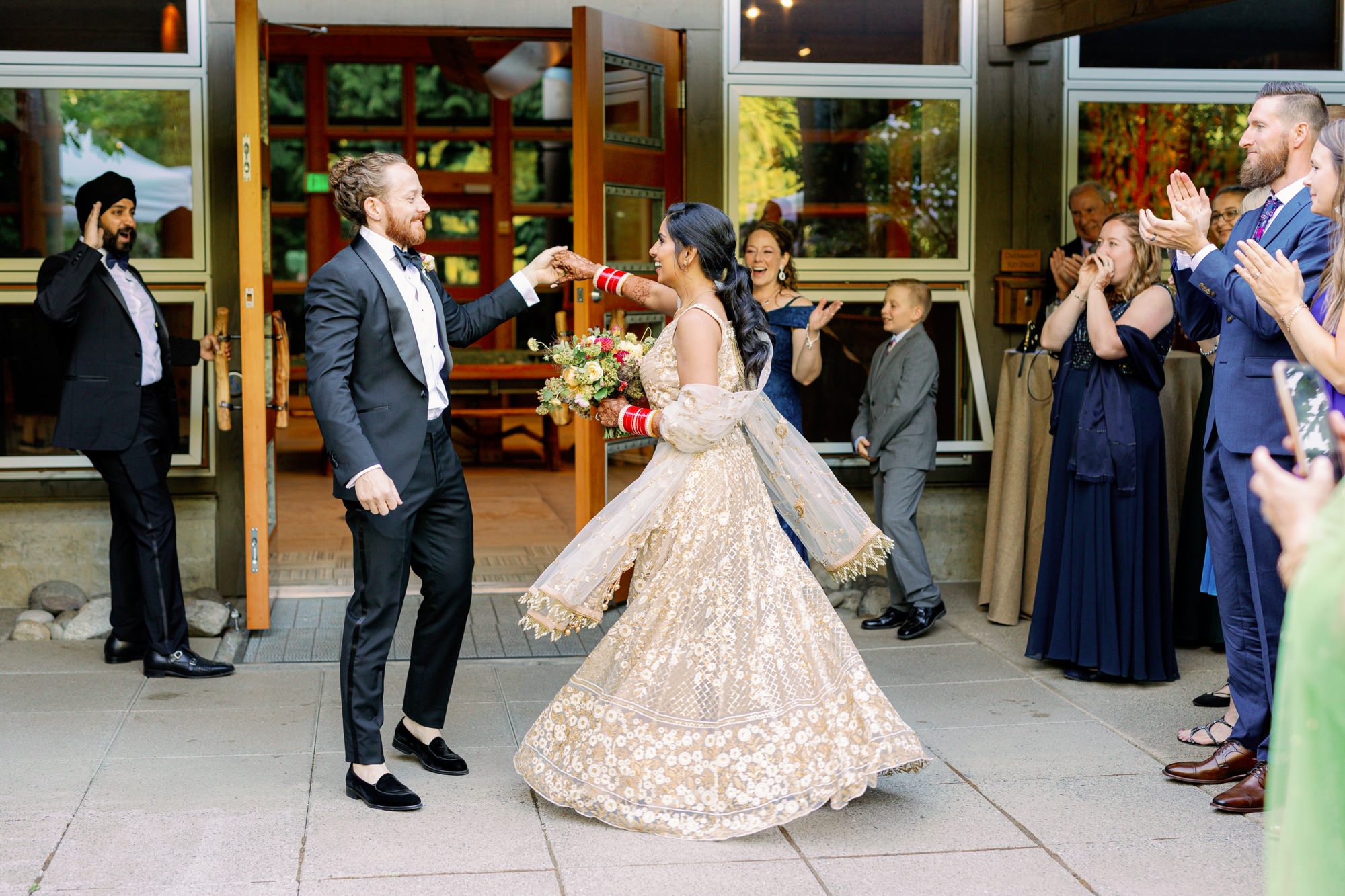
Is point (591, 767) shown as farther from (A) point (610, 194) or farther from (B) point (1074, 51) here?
(B) point (1074, 51)

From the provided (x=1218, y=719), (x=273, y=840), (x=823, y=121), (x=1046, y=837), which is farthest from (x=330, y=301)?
(x=823, y=121)

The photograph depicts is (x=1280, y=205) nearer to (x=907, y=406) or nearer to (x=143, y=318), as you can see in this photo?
(x=907, y=406)

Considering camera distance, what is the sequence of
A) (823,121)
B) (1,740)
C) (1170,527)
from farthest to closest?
(823,121), (1170,527), (1,740)

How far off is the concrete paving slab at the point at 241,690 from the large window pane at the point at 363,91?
8.72m

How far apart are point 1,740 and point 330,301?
82.0 inches

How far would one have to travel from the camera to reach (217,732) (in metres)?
4.94

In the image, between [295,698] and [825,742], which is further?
[295,698]

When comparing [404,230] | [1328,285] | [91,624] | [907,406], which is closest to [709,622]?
[404,230]

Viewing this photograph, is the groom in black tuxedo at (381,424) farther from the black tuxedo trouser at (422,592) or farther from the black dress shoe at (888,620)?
the black dress shoe at (888,620)

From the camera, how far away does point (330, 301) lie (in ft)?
13.3

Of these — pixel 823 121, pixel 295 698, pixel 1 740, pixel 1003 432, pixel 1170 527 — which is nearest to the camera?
pixel 1 740

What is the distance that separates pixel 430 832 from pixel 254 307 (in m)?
2.92

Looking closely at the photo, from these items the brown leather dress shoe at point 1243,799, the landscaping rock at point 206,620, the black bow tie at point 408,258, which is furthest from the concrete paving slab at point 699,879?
the landscaping rock at point 206,620

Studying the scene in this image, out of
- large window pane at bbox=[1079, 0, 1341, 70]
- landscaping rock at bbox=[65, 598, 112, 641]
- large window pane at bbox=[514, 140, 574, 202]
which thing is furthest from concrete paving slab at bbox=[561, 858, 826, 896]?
large window pane at bbox=[514, 140, 574, 202]
